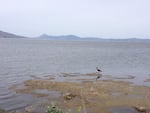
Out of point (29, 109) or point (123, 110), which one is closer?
point (29, 109)

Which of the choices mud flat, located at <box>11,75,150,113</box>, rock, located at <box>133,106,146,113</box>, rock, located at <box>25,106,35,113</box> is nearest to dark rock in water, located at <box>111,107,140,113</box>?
mud flat, located at <box>11,75,150,113</box>

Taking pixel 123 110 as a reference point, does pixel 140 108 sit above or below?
above

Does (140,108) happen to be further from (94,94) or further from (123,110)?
(94,94)

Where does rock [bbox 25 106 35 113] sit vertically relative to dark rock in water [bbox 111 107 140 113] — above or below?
above

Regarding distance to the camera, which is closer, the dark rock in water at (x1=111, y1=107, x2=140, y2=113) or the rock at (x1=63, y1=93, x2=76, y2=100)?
the dark rock in water at (x1=111, y1=107, x2=140, y2=113)

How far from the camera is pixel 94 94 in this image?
24516 mm

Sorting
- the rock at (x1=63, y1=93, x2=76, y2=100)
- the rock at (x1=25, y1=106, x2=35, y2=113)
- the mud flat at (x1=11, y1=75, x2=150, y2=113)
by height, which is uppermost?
the rock at (x1=63, y1=93, x2=76, y2=100)

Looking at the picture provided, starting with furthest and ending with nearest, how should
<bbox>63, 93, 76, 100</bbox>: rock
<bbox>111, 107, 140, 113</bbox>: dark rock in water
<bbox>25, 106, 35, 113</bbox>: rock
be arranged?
1. <bbox>63, 93, 76, 100</bbox>: rock
2. <bbox>111, 107, 140, 113</bbox>: dark rock in water
3. <bbox>25, 106, 35, 113</bbox>: rock

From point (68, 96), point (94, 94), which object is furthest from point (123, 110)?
point (68, 96)

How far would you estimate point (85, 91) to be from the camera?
84.4 ft

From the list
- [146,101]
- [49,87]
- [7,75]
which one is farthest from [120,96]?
[7,75]

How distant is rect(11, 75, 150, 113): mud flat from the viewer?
20625 millimetres

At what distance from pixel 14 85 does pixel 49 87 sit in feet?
13.6

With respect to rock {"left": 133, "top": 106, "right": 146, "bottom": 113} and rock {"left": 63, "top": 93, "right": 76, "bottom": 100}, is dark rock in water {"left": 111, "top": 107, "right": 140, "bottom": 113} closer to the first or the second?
rock {"left": 133, "top": 106, "right": 146, "bottom": 113}
